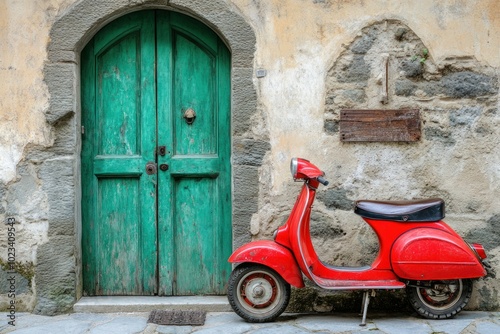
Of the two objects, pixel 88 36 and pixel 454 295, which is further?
pixel 88 36

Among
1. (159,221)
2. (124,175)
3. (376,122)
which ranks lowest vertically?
(159,221)

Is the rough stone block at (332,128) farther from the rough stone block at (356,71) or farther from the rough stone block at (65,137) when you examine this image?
the rough stone block at (65,137)

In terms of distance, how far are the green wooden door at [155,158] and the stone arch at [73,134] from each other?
0.22m

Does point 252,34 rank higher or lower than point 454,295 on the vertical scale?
higher

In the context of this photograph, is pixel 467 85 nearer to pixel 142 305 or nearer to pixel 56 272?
pixel 142 305

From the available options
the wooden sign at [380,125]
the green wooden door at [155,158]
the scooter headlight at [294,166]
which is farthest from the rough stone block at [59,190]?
the wooden sign at [380,125]

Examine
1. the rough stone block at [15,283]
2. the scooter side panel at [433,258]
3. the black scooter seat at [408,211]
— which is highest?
the black scooter seat at [408,211]

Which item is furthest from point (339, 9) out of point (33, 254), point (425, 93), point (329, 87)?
point (33, 254)

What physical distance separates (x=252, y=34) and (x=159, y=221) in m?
1.59

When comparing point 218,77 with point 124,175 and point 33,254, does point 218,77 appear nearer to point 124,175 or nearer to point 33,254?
point 124,175

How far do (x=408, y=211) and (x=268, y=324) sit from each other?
1221 millimetres

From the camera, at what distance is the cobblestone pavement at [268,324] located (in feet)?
14.5

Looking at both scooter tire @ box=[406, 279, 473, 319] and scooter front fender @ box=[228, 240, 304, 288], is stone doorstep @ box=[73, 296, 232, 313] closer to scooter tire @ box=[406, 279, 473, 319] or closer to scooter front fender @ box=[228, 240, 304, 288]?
scooter front fender @ box=[228, 240, 304, 288]

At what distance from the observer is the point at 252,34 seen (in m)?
4.95
